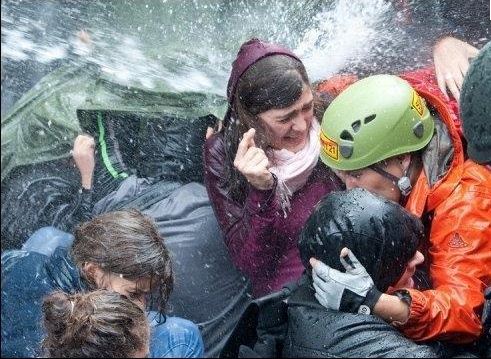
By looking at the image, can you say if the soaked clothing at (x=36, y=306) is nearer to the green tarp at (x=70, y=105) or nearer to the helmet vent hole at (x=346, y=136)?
the green tarp at (x=70, y=105)

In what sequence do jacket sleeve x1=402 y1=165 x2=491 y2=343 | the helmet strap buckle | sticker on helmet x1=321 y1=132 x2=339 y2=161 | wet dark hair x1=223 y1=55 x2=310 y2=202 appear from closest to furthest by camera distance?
jacket sleeve x1=402 y1=165 x2=491 y2=343 < the helmet strap buckle < sticker on helmet x1=321 y1=132 x2=339 y2=161 < wet dark hair x1=223 y1=55 x2=310 y2=202

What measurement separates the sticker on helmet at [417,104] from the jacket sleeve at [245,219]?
2.59 feet

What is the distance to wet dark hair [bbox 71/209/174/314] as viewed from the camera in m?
2.91

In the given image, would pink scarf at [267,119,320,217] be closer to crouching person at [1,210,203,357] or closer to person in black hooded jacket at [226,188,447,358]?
crouching person at [1,210,203,357]

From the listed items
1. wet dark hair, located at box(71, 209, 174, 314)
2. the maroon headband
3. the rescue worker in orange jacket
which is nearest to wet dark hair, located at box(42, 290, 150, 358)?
wet dark hair, located at box(71, 209, 174, 314)

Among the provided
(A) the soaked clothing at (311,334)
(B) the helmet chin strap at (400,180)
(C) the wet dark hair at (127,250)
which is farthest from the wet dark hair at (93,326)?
(B) the helmet chin strap at (400,180)

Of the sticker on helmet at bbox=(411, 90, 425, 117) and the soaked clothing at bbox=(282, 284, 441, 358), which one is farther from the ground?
the sticker on helmet at bbox=(411, 90, 425, 117)

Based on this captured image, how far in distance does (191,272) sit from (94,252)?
0.75 metres

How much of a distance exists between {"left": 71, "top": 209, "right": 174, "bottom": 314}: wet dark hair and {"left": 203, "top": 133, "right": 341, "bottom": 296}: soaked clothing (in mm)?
479

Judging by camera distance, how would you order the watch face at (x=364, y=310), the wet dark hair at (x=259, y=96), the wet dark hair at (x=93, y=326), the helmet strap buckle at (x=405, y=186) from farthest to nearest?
the wet dark hair at (x=259, y=96)
the helmet strap buckle at (x=405, y=186)
the watch face at (x=364, y=310)
the wet dark hair at (x=93, y=326)

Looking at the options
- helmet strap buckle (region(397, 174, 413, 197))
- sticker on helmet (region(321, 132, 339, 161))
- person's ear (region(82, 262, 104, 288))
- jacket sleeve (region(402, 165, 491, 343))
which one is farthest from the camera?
sticker on helmet (region(321, 132, 339, 161))

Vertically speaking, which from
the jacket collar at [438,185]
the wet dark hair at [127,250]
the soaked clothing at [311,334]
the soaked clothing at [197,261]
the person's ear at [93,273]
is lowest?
the soaked clothing at [197,261]

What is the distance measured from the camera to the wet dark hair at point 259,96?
3342 mm

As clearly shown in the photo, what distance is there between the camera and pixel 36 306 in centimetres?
267
